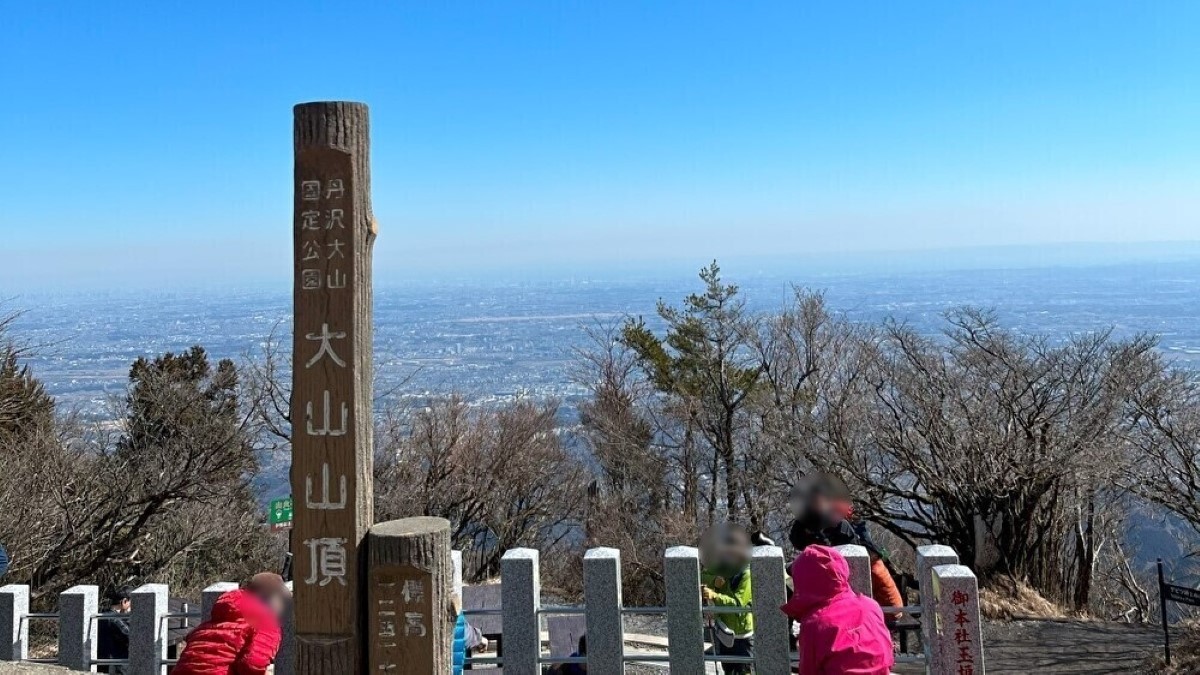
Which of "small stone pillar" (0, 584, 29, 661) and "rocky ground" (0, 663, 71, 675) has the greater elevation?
"rocky ground" (0, 663, 71, 675)

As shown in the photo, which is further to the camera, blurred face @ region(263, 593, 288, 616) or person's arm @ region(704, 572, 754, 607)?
person's arm @ region(704, 572, 754, 607)

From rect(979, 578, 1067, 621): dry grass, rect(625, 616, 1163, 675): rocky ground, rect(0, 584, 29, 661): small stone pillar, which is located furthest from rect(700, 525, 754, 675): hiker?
rect(0, 584, 29, 661): small stone pillar

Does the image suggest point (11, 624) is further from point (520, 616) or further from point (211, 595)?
point (520, 616)

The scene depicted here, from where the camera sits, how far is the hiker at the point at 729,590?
604cm

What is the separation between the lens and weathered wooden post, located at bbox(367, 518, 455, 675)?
12.0 ft

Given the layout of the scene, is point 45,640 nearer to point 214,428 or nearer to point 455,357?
point 214,428

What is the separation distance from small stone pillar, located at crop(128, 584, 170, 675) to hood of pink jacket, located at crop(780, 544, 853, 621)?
4787 mm

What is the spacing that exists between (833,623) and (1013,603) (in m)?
8.36

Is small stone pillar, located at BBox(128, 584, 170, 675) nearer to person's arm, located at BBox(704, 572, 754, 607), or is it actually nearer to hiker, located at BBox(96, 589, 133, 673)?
hiker, located at BBox(96, 589, 133, 673)

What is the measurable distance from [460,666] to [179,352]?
64.4ft

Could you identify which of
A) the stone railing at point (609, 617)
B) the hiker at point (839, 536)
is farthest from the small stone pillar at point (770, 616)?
the hiker at point (839, 536)

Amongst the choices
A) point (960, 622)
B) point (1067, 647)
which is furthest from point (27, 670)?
point (1067, 647)

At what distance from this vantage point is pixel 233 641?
364 centimetres

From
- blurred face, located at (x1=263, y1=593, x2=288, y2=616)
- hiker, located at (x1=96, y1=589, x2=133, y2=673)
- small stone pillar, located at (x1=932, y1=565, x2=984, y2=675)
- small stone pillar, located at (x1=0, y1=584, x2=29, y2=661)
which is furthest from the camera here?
hiker, located at (x1=96, y1=589, x2=133, y2=673)
